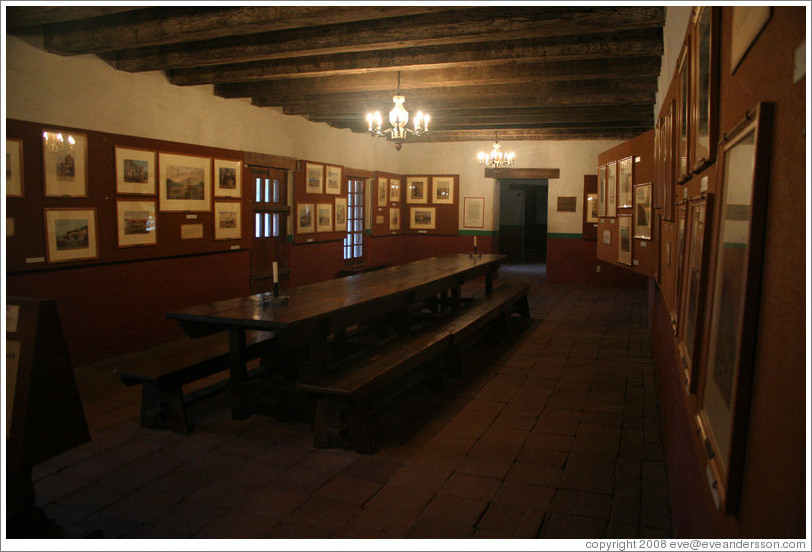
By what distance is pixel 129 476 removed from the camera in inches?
143

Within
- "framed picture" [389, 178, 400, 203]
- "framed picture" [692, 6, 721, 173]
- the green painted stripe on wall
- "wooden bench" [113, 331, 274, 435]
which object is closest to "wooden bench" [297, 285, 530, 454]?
"wooden bench" [113, 331, 274, 435]

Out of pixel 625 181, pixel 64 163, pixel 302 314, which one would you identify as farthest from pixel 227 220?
pixel 625 181

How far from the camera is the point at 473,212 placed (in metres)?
14.2

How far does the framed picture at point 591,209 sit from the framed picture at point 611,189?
5683 millimetres

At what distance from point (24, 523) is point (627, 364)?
5598 millimetres

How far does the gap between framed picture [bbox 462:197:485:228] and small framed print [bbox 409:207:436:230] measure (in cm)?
77

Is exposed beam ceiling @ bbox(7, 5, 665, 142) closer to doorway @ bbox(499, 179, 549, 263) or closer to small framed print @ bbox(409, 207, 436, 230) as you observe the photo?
small framed print @ bbox(409, 207, 436, 230)

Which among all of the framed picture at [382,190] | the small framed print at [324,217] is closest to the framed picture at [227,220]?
the small framed print at [324,217]

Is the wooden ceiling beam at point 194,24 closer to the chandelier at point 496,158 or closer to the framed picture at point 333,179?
the framed picture at point 333,179

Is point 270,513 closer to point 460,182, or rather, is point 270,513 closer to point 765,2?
point 765,2

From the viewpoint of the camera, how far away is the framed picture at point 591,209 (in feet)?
40.6

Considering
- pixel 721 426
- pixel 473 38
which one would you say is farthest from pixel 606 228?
pixel 721 426

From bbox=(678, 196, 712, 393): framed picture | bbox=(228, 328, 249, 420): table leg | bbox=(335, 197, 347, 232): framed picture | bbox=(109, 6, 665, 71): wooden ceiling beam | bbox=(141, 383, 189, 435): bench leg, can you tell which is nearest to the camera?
bbox=(678, 196, 712, 393): framed picture

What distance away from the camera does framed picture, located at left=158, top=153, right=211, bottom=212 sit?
23.3 ft
